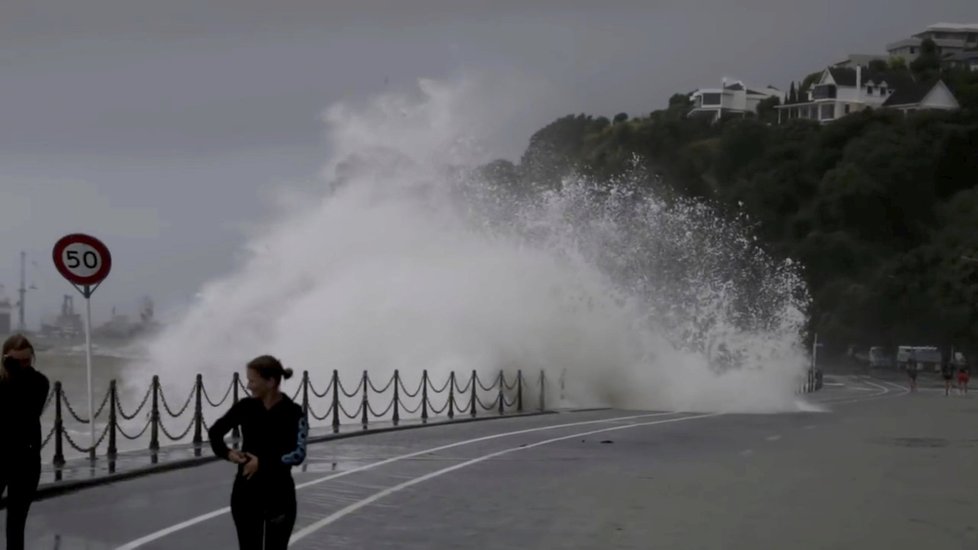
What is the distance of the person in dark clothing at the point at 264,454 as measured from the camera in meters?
9.09

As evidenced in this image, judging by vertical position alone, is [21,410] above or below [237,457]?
above

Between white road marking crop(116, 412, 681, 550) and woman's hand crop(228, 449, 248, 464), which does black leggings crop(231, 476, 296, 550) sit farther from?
white road marking crop(116, 412, 681, 550)

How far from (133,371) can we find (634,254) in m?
25.6

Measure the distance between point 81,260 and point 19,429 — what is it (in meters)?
9.66

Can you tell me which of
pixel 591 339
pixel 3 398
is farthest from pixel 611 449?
pixel 591 339

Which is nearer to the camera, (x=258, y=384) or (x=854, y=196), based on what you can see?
(x=258, y=384)

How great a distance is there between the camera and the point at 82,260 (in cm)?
2081

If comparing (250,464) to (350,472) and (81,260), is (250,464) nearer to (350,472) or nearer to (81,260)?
(350,472)

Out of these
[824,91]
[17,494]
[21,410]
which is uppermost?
[824,91]

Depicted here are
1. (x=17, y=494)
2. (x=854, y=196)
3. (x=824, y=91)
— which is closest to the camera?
(x=17, y=494)

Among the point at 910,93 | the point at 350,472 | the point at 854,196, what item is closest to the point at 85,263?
the point at 350,472

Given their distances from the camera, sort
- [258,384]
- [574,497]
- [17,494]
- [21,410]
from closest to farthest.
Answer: [258,384] < [17,494] < [21,410] < [574,497]

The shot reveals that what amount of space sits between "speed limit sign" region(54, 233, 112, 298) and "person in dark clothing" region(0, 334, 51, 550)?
914cm

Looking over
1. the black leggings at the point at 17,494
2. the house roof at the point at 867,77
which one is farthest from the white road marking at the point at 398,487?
the house roof at the point at 867,77
